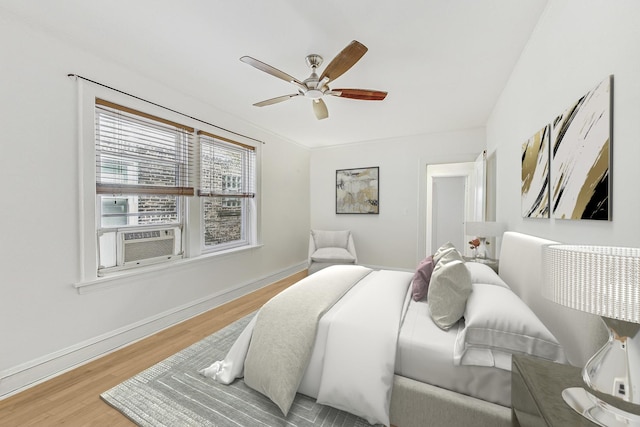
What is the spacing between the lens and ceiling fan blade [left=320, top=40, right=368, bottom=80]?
1.60 m

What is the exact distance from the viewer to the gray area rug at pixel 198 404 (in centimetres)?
147

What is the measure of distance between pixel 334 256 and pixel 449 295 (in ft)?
9.21

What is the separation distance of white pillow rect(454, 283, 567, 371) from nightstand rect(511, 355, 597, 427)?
0.66ft

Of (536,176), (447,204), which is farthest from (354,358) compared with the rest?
(447,204)

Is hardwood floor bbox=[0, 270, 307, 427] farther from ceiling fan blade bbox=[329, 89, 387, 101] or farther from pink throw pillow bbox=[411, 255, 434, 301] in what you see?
ceiling fan blade bbox=[329, 89, 387, 101]

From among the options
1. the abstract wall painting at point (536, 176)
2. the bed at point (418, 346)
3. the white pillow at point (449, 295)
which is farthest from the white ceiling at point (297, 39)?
the white pillow at point (449, 295)

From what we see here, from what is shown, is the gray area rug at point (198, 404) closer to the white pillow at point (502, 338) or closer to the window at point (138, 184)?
the white pillow at point (502, 338)

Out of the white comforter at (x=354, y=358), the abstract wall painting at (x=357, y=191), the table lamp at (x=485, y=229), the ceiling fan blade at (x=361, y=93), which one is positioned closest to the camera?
the white comforter at (x=354, y=358)

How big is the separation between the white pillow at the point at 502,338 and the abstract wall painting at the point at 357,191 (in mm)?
3477

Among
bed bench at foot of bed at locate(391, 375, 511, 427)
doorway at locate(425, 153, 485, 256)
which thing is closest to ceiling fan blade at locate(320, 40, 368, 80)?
bed bench at foot of bed at locate(391, 375, 511, 427)

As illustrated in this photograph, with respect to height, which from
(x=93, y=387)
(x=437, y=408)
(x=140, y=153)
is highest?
(x=140, y=153)

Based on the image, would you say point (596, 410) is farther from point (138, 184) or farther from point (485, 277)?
point (138, 184)

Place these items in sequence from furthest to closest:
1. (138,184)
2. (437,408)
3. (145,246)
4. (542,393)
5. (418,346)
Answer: (145,246) → (138,184) → (418,346) → (437,408) → (542,393)

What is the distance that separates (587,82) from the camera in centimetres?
118
